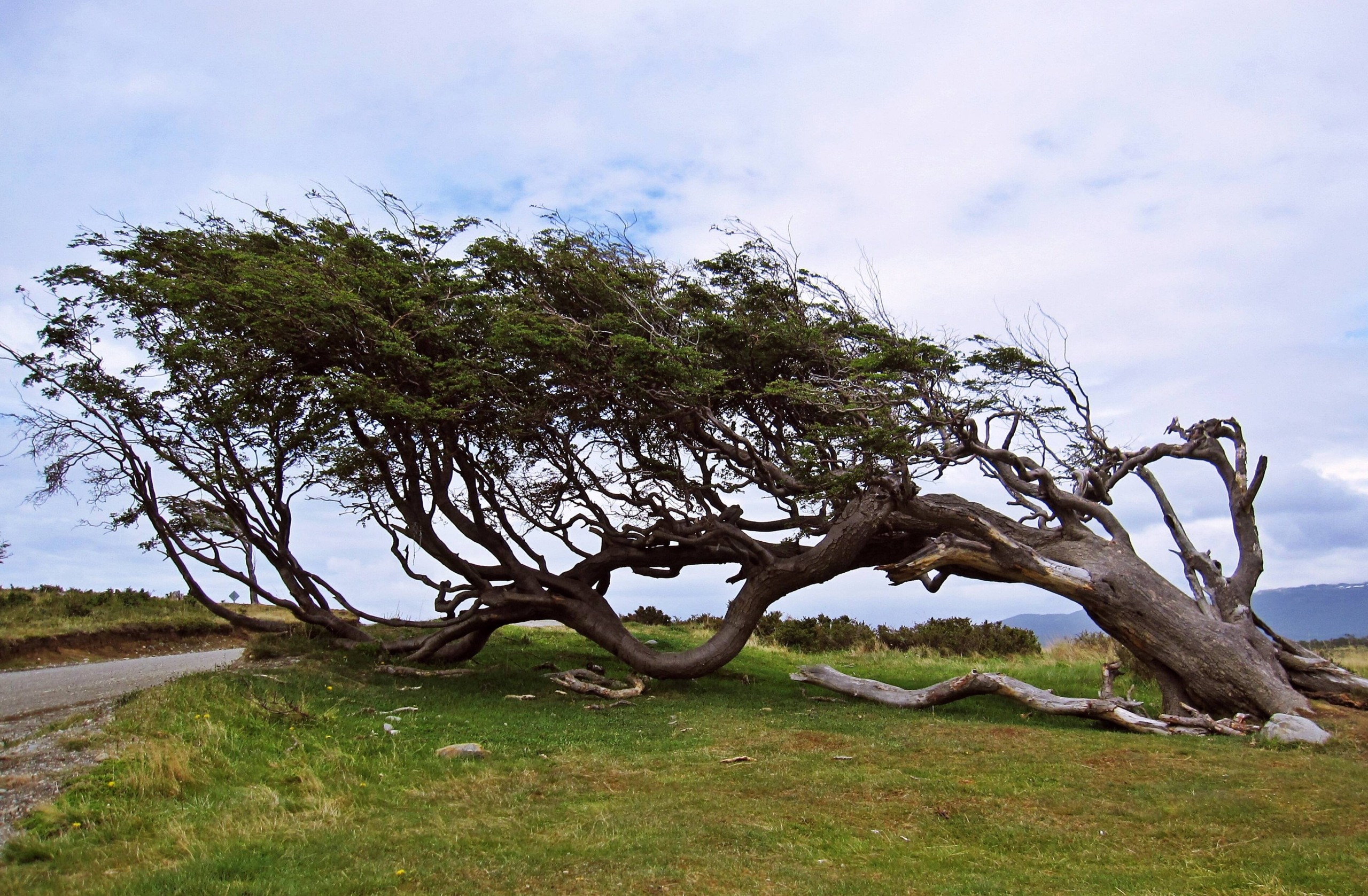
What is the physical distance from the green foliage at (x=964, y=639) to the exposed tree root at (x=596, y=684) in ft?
39.4

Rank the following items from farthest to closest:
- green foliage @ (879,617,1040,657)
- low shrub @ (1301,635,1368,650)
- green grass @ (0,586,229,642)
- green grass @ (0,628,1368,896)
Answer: low shrub @ (1301,635,1368,650) → green foliage @ (879,617,1040,657) → green grass @ (0,586,229,642) → green grass @ (0,628,1368,896)

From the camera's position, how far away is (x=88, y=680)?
1825 cm

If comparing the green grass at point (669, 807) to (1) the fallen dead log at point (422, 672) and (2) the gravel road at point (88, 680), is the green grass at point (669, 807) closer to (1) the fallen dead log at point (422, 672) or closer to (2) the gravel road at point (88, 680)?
(1) the fallen dead log at point (422, 672)

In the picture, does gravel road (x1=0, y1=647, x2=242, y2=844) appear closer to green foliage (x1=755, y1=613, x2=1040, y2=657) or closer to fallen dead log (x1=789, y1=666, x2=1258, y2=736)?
fallen dead log (x1=789, y1=666, x2=1258, y2=736)

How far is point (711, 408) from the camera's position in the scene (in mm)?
16359

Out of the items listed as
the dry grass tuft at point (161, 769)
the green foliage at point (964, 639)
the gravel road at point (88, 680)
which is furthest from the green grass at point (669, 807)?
the green foliage at point (964, 639)

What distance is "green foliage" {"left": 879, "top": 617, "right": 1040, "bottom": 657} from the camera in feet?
83.8

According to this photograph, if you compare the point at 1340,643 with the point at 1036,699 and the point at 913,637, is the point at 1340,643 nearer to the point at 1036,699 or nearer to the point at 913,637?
the point at 913,637

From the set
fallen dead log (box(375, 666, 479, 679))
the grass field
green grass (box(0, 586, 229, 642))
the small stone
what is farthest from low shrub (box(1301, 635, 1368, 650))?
green grass (box(0, 586, 229, 642))

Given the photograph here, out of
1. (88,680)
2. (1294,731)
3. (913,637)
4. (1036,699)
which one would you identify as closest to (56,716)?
(88,680)

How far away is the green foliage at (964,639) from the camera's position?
1006 inches

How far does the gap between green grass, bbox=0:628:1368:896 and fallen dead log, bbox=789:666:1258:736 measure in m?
0.48

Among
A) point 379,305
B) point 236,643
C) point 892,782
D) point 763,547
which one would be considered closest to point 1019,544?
point 763,547

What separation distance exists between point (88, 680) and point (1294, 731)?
71.0 ft
